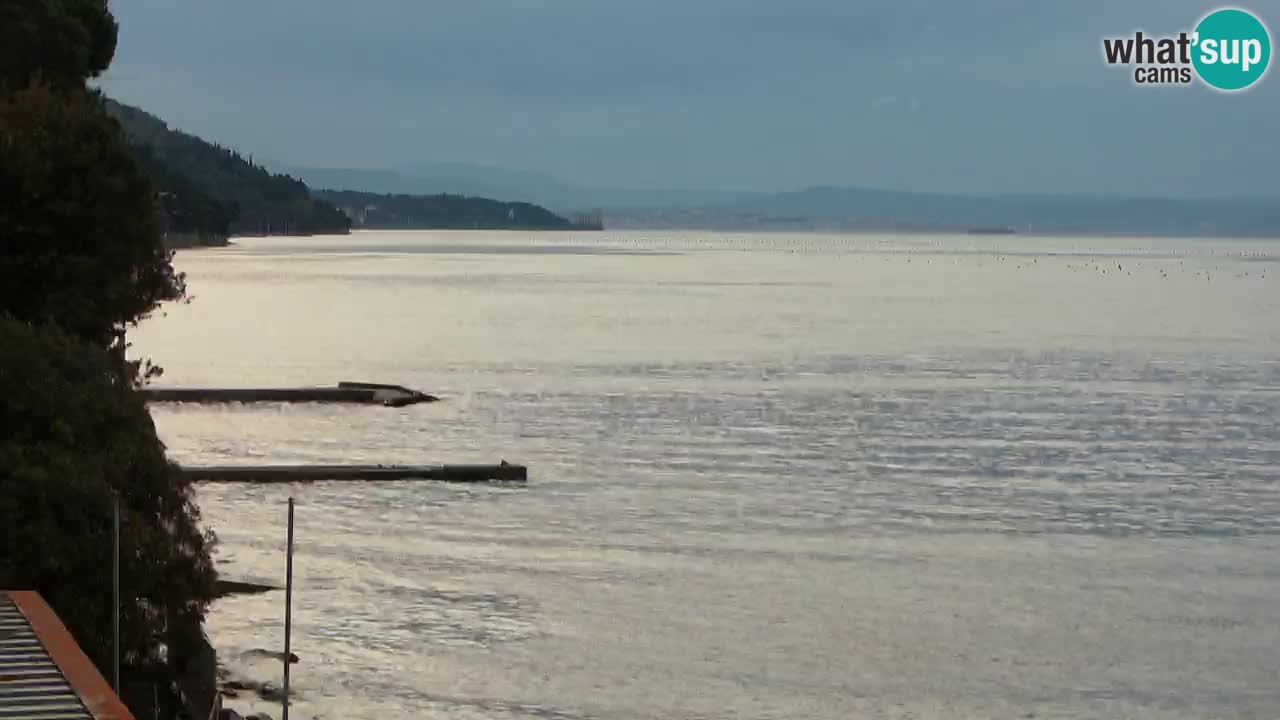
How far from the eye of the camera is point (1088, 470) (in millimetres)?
40469

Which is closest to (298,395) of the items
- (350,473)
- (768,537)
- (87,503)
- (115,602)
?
(350,473)

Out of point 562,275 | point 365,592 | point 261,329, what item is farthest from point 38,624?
point 562,275

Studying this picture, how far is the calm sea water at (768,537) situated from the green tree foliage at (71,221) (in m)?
4.46

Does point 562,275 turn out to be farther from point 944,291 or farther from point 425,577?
point 425,577

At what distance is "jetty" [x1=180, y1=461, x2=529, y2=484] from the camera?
3666 cm

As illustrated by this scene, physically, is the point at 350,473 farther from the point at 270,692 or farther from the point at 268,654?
the point at 270,692

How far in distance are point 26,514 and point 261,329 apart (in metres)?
75.9

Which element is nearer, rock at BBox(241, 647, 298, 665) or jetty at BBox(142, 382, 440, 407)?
rock at BBox(241, 647, 298, 665)

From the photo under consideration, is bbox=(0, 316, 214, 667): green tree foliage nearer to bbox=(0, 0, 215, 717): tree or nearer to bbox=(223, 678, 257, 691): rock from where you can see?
bbox=(0, 0, 215, 717): tree

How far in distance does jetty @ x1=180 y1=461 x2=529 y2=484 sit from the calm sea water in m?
0.79

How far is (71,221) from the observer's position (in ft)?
79.5

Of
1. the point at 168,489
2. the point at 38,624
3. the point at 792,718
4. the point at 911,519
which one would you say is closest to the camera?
the point at 38,624

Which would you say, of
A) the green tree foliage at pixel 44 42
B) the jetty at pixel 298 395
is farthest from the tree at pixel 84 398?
the jetty at pixel 298 395

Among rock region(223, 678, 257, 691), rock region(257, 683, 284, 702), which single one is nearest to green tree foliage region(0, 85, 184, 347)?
rock region(223, 678, 257, 691)
